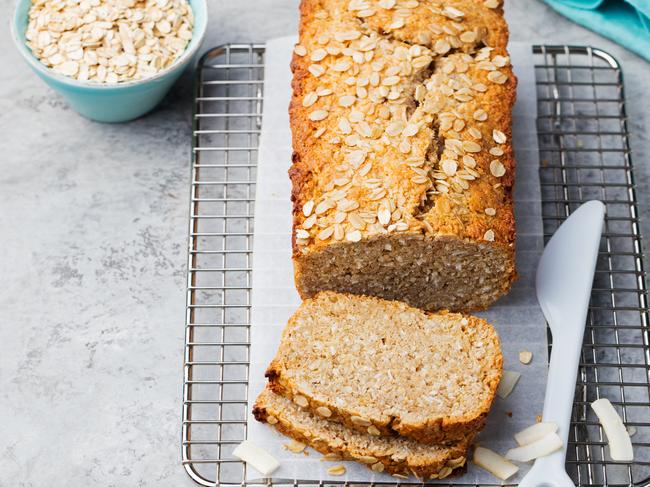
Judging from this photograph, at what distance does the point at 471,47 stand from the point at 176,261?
163cm

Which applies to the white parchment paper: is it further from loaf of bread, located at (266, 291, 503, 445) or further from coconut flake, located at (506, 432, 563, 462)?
loaf of bread, located at (266, 291, 503, 445)

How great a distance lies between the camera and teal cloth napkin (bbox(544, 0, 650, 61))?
5.32m

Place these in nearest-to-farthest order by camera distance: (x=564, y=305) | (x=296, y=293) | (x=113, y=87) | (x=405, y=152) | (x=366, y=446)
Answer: (x=366, y=446)
(x=405, y=152)
(x=564, y=305)
(x=296, y=293)
(x=113, y=87)

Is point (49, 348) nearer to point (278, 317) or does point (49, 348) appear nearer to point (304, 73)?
point (278, 317)

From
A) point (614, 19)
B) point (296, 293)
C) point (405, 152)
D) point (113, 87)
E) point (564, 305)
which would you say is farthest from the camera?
point (614, 19)

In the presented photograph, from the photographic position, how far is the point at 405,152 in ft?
13.6

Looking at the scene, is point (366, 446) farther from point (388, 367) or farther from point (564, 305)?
point (564, 305)

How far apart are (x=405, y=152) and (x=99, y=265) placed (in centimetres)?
154

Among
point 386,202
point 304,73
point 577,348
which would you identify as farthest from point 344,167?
point 577,348

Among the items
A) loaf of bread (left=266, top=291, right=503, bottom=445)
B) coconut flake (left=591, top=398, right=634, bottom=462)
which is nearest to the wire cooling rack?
coconut flake (left=591, top=398, right=634, bottom=462)

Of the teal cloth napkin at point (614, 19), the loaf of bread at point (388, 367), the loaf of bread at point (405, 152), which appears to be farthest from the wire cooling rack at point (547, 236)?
the loaf of bread at point (405, 152)

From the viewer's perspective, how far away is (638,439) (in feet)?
14.2

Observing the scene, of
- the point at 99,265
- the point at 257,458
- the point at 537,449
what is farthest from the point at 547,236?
the point at 99,265

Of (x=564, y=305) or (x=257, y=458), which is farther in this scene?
(x=564, y=305)
